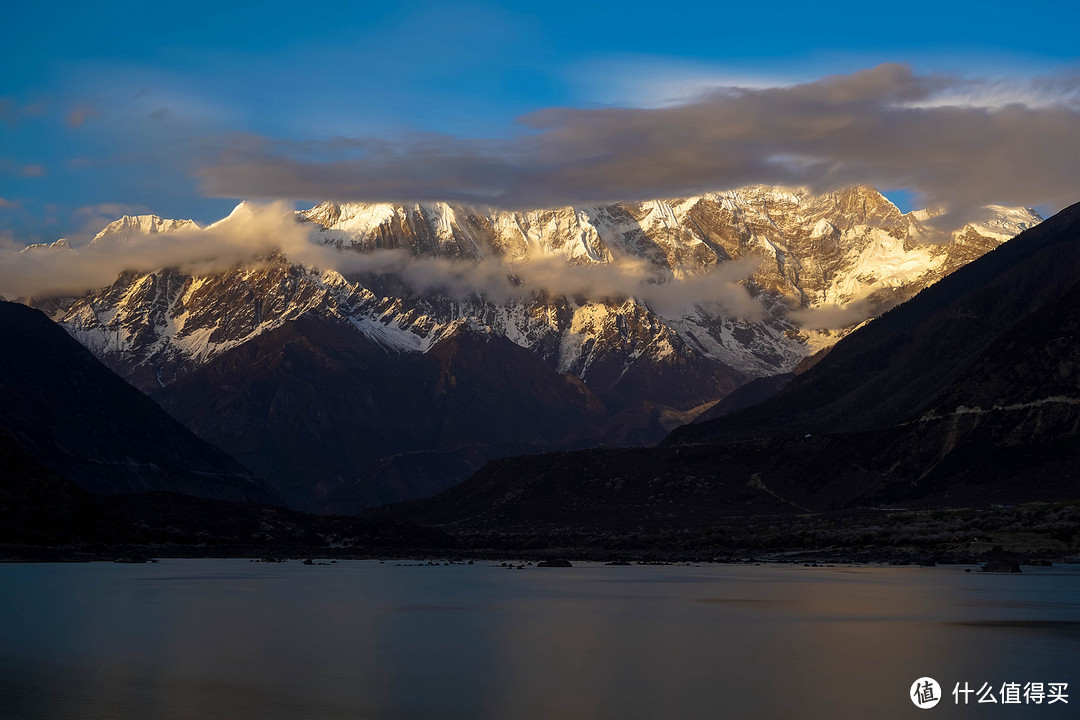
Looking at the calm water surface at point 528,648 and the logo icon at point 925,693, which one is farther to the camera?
the calm water surface at point 528,648

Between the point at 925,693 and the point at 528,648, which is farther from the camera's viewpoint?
the point at 528,648

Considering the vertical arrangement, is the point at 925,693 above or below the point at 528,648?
above

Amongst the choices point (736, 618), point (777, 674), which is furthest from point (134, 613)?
point (777, 674)

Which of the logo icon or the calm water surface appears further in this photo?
the calm water surface
